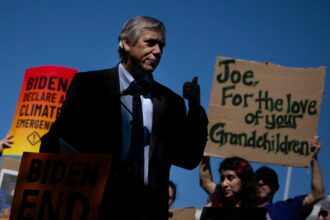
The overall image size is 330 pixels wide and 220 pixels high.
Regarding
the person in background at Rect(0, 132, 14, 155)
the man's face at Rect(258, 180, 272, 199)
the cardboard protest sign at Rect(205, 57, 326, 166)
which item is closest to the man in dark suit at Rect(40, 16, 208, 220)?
the man's face at Rect(258, 180, 272, 199)

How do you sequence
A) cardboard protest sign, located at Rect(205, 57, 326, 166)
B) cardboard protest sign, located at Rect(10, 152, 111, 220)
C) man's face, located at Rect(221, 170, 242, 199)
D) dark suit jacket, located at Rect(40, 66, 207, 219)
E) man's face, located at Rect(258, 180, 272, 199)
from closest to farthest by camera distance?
cardboard protest sign, located at Rect(10, 152, 111, 220) < dark suit jacket, located at Rect(40, 66, 207, 219) < man's face, located at Rect(221, 170, 242, 199) < man's face, located at Rect(258, 180, 272, 199) < cardboard protest sign, located at Rect(205, 57, 326, 166)

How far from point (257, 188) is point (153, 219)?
2372 millimetres

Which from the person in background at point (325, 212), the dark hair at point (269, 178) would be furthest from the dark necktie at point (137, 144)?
the person in background at point (325, 212)

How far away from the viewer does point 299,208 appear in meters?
4.40

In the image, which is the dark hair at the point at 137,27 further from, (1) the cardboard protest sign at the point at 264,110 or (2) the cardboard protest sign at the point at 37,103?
(2) the cardboard protest sign at the point at 37,103

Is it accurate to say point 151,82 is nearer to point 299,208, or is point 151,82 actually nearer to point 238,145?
point 299,208

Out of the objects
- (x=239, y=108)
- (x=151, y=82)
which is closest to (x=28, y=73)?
(x=239, y=108)

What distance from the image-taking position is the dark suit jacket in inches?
89.0

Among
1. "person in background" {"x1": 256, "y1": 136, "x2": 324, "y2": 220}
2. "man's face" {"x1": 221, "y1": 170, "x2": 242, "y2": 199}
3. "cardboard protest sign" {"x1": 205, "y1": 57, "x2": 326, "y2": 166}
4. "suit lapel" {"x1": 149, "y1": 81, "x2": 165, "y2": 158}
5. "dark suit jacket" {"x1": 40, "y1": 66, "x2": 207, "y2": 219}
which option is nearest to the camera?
"dark suit jacket" {"x1": 40, "y1": 66, "x2": 207, "y2": 219}

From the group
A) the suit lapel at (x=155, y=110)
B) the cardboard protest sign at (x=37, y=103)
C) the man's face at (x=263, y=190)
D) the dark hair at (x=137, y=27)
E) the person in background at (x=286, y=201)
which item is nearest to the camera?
the suit lapel at (x=155, y=110)

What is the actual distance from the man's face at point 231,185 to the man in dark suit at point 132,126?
5.56 ft

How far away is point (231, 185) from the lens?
421 centimetres

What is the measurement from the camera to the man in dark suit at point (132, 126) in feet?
7.44

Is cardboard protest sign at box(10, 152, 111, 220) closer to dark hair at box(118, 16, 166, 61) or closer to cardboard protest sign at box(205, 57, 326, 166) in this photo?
dark hair at box(118, 16, 166, 61)
